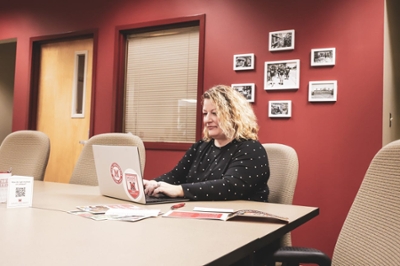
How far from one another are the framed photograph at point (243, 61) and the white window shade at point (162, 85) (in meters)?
0.47

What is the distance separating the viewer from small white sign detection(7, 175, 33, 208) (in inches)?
51.6

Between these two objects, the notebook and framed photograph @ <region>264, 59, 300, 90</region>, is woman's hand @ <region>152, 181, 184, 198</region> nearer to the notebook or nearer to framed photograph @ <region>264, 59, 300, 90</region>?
the notebook

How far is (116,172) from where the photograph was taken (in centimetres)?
154

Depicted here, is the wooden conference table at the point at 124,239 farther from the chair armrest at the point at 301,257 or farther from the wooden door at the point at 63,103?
the wooden door at the point at 63,103

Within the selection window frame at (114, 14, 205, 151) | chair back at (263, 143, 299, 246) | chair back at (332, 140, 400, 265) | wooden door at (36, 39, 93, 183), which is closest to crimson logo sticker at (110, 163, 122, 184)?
chair back at (263, 143, 299, 246)

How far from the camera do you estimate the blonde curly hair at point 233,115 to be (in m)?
1.90

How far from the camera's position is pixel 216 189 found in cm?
160

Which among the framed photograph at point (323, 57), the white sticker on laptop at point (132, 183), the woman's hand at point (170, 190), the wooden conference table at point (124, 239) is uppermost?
the framed photograph at point (323, 57)

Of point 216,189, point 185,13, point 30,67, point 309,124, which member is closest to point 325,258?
point 216,189

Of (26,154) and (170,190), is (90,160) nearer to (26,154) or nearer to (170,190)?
(26,154)

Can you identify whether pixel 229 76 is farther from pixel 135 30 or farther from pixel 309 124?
pixel 135 30

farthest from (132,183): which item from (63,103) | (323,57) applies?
(63,103)

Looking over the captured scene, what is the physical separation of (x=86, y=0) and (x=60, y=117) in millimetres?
1311

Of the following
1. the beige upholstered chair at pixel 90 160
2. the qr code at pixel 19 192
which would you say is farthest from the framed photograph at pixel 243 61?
the qr code at pixel 19 192
